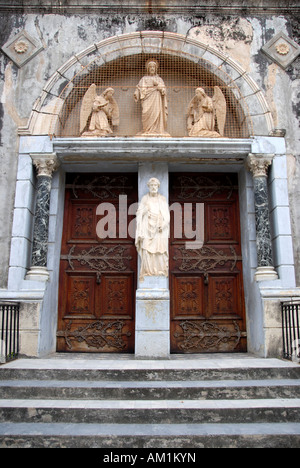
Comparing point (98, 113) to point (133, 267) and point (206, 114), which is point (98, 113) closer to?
point (206, 114)

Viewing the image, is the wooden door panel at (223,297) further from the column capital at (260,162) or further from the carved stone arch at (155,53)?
the carved stone arch at (155,53)

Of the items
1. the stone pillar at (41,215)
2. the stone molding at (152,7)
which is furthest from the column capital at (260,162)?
the stone pillar at (41,215)

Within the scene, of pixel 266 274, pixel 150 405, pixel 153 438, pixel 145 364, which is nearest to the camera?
pixel 153 438

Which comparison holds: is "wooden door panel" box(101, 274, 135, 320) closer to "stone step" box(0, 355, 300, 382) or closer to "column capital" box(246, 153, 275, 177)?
"stone step" box(0, 355, 300, 382)

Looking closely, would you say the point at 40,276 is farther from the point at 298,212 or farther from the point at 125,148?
the point at 298,212

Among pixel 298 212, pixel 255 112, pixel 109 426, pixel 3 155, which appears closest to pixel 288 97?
pixel 255 112

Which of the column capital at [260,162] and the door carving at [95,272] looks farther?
the door carving at [95,272]

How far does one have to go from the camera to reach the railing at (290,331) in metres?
6.07

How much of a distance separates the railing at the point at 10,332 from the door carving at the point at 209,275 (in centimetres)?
287

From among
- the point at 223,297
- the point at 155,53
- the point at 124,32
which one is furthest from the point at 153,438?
the point at 124,32

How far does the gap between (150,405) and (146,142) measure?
4591 millimetres

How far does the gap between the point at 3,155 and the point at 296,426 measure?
6.55 metres

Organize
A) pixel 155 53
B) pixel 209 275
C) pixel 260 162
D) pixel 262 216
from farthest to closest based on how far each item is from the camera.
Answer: pixel 155 53
pixel 209 275
pixel 260 162
pixel 262 216

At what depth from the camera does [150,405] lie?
4391 millimetres
